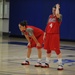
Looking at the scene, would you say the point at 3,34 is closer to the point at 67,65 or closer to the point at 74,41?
the point at 74,41

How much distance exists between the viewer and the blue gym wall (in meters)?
19.9

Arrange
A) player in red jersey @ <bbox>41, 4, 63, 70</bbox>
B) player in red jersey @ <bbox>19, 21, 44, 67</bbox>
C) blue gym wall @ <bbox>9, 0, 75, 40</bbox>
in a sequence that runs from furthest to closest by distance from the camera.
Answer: blue gym wall @ <bbox>9, 0, 75, 40</bbox> < player in red jersey @ <bbox>19, 21, 44, 67</bbox> < player in red jersey @ <bbox>41, 4, 63, 70</bbox>

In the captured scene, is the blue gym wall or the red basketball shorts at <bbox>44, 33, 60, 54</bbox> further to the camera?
the blue gym wall

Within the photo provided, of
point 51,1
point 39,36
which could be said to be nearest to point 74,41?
point 51,1

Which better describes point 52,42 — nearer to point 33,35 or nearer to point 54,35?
point 54,35

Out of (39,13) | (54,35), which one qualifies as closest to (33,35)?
(54,35)

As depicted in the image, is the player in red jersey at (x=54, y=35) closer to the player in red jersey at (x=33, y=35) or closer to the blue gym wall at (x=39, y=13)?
the player in red jersey at (x=33, y=35)

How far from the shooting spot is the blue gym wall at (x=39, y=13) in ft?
65.4

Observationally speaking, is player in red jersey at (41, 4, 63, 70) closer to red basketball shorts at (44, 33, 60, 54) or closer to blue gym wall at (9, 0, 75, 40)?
red basketball shorts at (44, 33, 60, 54)

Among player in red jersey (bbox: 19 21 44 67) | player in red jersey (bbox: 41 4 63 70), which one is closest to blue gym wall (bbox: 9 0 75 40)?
player in red jersey (bbox: 19 21 44 67)

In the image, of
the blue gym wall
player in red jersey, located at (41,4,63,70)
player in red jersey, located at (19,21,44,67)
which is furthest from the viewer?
the blue gym wall

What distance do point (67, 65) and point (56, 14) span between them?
70.8 inches

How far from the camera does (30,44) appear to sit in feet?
31.1

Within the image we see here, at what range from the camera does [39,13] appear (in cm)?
2119
